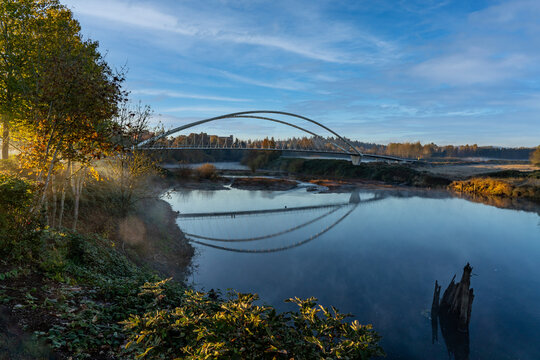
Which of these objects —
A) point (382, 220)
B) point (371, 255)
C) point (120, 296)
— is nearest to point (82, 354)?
point (120, 296)

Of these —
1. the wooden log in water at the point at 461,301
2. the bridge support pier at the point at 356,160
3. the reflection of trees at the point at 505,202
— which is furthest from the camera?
the bridge support pier at the point at 356,160

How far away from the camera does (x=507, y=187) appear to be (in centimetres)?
4912

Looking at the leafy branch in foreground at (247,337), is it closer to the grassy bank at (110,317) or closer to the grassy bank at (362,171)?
the grassy bank at (110,317)

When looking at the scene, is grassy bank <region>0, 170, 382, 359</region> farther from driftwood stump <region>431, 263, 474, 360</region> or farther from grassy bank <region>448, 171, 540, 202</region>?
grassy bank <region>448, 171, 540, 202</region>

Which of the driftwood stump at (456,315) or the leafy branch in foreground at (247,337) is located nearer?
the leafy branch in foreground at (247,337)

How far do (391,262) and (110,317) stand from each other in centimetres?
1725

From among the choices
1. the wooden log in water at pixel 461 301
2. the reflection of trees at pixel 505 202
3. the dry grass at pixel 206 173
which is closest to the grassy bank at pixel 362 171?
the reflection of trees at pixel 505 202

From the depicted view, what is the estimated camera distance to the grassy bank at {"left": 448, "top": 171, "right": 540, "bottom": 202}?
46.7 meters

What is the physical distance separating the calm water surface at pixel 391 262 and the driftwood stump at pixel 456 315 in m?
0.33

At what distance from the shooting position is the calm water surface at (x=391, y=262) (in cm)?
1164

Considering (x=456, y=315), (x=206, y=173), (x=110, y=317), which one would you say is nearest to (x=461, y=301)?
(x=456, y=315)

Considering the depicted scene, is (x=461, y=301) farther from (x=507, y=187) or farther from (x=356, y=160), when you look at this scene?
(x=356, y=160)

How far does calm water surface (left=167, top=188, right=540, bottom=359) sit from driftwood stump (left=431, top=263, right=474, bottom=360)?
33 centimetres

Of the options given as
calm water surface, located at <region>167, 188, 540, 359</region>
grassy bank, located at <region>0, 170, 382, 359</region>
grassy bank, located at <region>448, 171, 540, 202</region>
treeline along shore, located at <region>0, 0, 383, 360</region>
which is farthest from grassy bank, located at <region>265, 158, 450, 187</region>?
grassy bank, located at <region>0, 170, 382, 359</region>
